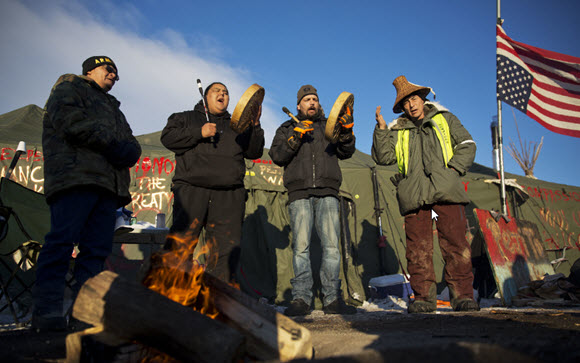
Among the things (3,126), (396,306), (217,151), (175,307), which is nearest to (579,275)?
(396,306)

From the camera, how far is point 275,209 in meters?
Result: 6.06

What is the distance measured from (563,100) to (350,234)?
4344 mm

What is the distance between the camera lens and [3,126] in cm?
697

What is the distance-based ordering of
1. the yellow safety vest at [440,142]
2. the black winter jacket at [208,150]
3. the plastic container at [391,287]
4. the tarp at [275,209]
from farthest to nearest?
the tarp at [275,209] → the plastic container at [391,287] → the yellow safety vest at [440,142] → the black winter jacket at [208,150]

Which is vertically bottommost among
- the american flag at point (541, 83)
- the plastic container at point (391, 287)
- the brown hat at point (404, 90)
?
the plastic container at point (391, 287)

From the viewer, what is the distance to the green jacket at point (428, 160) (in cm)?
357

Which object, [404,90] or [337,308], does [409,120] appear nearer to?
[404,90]

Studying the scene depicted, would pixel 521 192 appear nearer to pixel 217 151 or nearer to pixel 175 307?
pixel 217 151

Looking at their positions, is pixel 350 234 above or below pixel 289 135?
below

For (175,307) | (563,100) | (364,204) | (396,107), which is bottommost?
(175,307)

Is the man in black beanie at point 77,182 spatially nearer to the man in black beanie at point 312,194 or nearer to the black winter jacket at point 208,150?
the black winter jacket at point 208,150

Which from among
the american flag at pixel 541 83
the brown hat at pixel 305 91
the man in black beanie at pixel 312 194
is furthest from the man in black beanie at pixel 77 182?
the american flag at pixel 541 83

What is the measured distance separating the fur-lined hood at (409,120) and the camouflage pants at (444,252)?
869mm

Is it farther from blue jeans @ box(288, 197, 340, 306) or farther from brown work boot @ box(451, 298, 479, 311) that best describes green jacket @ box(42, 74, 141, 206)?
brown work boot @ box(451, 298, 479, 311)
